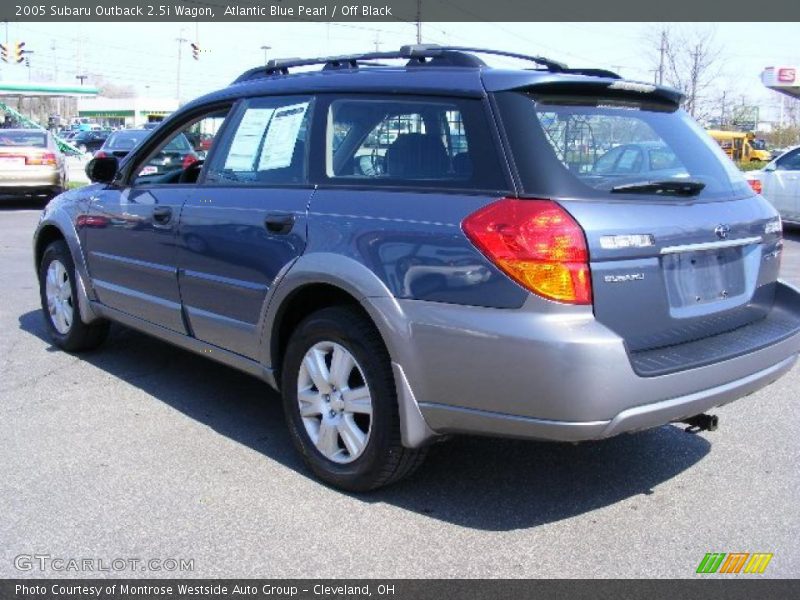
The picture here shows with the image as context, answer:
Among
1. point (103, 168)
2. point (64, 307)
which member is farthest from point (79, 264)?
point (103, 168)

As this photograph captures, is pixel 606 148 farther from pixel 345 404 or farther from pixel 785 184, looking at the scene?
pixel 785 184

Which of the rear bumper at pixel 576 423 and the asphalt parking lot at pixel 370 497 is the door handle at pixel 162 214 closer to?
the asphalt parking lot at pixel 370 497

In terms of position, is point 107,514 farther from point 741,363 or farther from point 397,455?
point 741,363

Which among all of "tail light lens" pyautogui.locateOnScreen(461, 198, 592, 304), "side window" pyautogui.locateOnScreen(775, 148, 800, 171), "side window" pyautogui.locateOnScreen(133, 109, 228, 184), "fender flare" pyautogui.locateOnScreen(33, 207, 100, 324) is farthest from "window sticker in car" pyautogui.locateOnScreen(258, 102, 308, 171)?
"side window" pyautogui.locateOnScreen(775, 148, 800, 171)

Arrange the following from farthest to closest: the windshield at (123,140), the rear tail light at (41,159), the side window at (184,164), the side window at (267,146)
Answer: the windshield at (123,140), the rear tail light at (41,159), the side window at (184,164), the side window at (267,146)

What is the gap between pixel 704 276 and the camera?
11.3 ft

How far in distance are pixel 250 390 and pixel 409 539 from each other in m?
2.18

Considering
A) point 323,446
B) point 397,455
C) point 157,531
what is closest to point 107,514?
point 157,531

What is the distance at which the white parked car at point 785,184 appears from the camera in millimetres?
13328

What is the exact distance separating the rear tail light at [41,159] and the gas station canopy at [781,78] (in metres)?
46.8

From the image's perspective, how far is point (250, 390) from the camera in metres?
5.27

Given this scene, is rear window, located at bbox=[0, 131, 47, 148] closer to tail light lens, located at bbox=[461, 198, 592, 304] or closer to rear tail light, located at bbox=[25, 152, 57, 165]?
rear tail light, located at bbox=[25, 152, 57, 165]

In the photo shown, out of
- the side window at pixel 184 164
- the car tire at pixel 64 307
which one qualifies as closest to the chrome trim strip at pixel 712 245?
the side window at pixel 184 164

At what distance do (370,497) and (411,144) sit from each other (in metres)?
1.52
